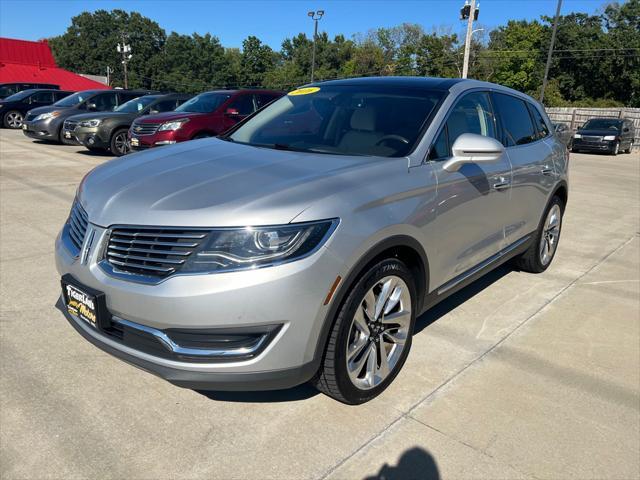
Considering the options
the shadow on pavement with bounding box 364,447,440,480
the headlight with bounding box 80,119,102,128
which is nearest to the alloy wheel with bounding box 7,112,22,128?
the headlight with bounding box 80,119,102,128

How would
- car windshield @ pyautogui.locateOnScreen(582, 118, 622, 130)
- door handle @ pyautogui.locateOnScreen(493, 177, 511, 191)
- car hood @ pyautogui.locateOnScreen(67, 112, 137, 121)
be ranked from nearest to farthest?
1. door handle @ pyautogui.locateOnScreen(493, 177, 511, 191)
2. car hood @ pyautogui.locateOnScreen(67, 112, 137, 121)
3. car windshield @ pyautogui.locateOnScreen(582, 118, 622, 130)

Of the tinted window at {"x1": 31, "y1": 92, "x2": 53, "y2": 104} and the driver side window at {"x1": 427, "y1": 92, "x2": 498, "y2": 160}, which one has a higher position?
the tinted window at {"x1": 31, "y1": 92, "x2": 53, "y2": 104}

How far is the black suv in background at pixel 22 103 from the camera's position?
19.7m

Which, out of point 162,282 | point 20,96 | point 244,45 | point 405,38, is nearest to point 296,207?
point 162,282

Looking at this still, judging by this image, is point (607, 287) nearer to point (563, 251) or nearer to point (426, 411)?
point (563, 251)

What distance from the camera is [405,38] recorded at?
87188 millimetres

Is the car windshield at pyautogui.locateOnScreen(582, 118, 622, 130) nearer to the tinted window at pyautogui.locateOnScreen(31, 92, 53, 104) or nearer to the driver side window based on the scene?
the driver side window

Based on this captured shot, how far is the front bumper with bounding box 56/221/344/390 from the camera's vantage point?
2.14 m

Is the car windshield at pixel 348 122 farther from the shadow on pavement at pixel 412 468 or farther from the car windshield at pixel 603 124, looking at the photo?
the car windshield at pixel 603 124

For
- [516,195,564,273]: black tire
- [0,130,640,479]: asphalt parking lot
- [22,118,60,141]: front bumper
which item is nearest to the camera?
[0,130,640,479]: asphalt parking lot

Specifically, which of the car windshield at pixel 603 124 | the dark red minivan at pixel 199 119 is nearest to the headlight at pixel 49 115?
the dark red minivan at pixel 199 119

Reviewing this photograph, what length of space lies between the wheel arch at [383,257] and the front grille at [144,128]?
28.0ft

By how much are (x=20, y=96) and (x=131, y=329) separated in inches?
852

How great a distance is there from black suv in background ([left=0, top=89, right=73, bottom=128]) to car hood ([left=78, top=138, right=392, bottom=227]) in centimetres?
1946
